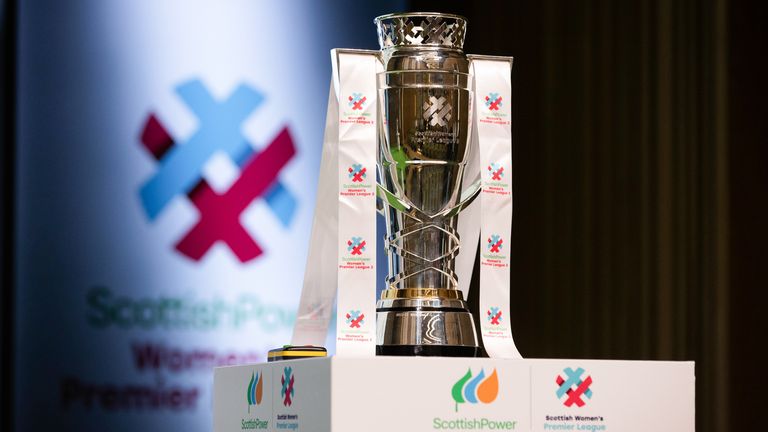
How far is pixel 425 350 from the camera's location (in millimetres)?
1620

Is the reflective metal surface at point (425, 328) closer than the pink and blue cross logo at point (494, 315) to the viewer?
Yes

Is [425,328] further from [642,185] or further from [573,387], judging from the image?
[642,185]

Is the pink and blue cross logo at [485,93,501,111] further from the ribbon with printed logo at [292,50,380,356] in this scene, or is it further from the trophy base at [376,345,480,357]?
the trophy base at [376,345,480,357]

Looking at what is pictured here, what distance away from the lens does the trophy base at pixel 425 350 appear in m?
1.62

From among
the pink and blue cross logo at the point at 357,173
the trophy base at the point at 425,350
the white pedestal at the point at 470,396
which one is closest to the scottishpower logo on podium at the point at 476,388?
the white pedestal at the point at 470,396

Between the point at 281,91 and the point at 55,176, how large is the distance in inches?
31.7

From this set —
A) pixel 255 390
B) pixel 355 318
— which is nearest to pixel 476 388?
pixel 355 318

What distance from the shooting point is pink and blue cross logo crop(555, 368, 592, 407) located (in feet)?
4.98

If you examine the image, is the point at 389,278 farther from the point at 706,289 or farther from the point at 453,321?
the point at 706,289

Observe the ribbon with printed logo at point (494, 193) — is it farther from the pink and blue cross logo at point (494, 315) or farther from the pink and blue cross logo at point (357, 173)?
the pink and blue cross logo at point (357, 173)

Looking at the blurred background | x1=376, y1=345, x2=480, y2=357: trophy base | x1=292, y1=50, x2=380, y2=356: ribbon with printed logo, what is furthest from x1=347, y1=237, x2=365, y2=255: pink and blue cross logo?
the blurred background

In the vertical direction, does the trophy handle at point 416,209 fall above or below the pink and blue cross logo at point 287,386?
above

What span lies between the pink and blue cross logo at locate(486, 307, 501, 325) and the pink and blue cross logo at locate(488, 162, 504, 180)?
0.66ft

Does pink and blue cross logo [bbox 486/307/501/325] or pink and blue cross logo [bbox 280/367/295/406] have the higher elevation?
pink and blue cross logo [bbox 486/307/501/325]
